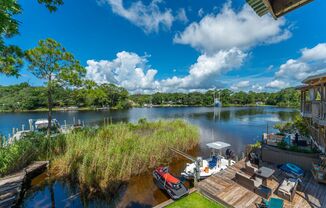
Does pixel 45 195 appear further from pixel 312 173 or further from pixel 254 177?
pixel 312 173

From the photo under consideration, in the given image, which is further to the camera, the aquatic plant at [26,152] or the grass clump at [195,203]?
the aquatic plant at [26,152]

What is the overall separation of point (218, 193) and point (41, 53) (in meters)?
15.7

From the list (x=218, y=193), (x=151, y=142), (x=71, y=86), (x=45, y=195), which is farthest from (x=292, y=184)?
(x=71, y=86)

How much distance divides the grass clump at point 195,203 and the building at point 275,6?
7.00 m

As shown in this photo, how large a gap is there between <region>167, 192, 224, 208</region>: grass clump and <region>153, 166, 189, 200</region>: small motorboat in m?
0.27

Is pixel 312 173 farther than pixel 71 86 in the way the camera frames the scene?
No

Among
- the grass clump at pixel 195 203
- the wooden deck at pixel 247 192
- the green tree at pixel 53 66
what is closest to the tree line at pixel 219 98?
the green tree at pixel 53 66

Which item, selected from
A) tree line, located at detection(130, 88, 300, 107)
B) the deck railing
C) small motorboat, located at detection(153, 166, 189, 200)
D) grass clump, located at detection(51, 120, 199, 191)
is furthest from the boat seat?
tree line, located at detection(130, 88, 300, 107)

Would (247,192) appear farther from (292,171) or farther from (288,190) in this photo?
(292,171)

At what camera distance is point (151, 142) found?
43.8 ft

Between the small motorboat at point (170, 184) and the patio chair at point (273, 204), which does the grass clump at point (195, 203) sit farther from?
the patio chair at point (273, 204)

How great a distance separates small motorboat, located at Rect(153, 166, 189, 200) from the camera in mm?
7766

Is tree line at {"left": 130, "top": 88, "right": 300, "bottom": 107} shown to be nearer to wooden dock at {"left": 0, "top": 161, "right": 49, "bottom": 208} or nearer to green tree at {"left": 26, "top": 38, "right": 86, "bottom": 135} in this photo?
green tree at {"left": 26, "top": 38, "right": 86, "bottom": 135}

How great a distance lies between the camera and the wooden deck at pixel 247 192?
6.57 m
